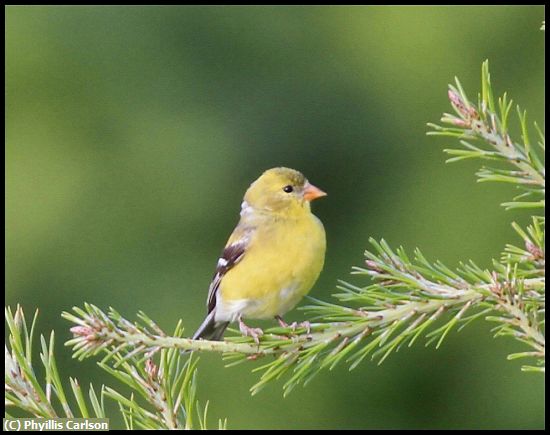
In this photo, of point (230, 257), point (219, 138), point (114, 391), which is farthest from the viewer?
point (219, 138)

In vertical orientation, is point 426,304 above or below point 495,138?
below

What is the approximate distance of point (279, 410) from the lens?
6762mm

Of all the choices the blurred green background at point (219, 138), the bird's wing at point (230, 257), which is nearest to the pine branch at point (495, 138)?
the bird's wing at point (230, 257)

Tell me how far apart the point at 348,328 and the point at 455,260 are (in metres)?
5.04

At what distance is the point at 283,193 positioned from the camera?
422 cm

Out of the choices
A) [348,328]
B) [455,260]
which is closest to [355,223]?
[455,260]

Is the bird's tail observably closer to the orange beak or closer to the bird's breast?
the bird's breast

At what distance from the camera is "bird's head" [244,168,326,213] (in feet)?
13.6

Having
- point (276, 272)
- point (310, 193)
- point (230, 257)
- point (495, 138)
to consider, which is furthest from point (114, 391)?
point (310, 193)

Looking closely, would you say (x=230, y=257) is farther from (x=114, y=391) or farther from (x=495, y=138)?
(x=495, y=138)

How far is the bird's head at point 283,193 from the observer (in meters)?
4.16

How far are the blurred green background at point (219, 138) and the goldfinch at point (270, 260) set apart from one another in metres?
3.49

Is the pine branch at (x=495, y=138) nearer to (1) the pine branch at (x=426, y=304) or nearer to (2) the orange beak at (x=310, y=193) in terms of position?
(1) the pine branch at (x=426, y=304)

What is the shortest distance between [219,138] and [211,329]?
4.47 meters
